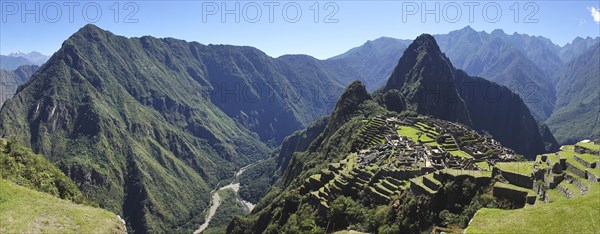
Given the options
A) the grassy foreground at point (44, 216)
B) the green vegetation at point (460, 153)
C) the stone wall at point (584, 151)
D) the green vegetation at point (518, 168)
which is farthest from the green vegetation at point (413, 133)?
the grassy foreground at point (44, 216)

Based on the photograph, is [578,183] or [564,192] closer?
[564,192]

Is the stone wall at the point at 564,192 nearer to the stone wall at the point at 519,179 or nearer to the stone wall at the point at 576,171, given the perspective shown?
the stone wall at the point at 576,171

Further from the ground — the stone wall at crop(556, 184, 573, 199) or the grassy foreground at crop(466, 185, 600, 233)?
the grassy foreground at crop(466, 185, 600, 233)

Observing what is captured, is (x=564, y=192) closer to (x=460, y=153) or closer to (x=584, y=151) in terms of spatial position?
(x=584, y=151)

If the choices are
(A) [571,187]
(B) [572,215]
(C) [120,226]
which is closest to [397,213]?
(A) [571,187]

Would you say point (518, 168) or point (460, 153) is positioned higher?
point (518, 168)

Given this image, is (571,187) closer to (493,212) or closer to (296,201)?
(493,212)

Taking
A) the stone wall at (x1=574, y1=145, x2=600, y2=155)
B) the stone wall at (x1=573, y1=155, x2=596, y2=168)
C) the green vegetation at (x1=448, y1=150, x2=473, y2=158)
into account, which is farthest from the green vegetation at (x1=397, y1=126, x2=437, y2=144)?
the stone wall at (x1=573, y1=155, x2=596, y2=168)

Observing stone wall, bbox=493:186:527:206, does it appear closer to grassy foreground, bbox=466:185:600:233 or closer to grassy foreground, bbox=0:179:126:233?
grassy foreground, bbox=466:185:600:233

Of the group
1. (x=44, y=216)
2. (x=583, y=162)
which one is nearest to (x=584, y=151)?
(x=583, y=162)
